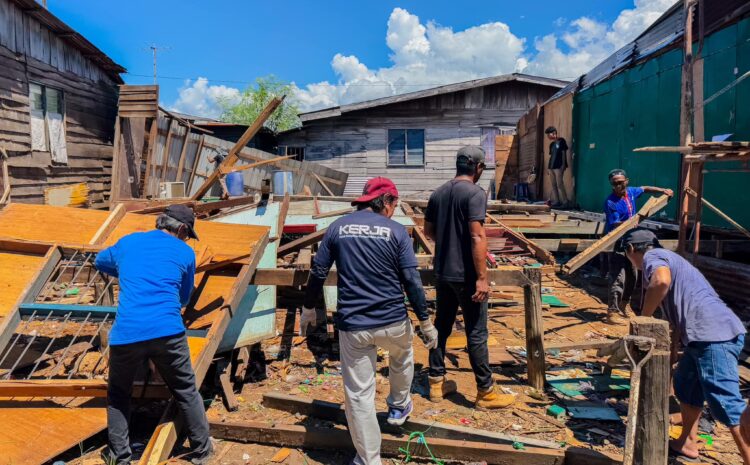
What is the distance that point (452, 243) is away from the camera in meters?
3.75

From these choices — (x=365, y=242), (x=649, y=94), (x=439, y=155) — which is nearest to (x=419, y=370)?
(x=365, y=242)

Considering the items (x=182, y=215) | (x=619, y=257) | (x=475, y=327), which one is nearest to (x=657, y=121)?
(x=619, y=257)

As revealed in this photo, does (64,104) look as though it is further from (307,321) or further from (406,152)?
(406,152)

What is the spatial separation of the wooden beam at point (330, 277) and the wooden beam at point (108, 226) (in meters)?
1.48

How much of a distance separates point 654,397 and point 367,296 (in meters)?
1.64

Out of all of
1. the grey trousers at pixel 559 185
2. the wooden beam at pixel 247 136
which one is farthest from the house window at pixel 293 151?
the wooden beam at pixel 247 136

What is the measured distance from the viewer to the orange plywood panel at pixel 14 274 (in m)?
3.96

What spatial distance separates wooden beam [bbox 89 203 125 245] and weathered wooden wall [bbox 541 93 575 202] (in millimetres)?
10270

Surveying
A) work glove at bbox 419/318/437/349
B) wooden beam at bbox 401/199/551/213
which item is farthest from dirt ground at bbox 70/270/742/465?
wooden beam at bbox 401/199/551/213

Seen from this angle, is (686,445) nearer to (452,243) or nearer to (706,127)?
(452,243)

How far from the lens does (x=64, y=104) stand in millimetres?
10602

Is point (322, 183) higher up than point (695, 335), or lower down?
higher up

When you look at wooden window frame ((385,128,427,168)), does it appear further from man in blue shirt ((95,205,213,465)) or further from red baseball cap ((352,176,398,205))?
man in blue shirt ((95,205,213,465))

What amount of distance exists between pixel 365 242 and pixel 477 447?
1559 millimetres
